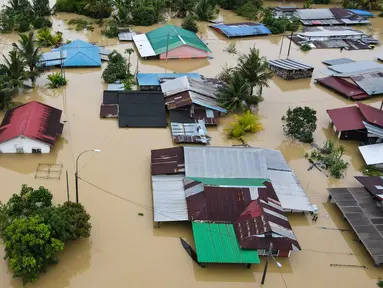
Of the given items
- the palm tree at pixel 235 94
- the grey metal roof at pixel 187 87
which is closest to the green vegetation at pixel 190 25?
the grey metal roof at pixel 187 87

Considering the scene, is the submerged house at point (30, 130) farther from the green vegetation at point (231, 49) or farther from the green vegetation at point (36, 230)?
the green vegetation at point (231, 49)

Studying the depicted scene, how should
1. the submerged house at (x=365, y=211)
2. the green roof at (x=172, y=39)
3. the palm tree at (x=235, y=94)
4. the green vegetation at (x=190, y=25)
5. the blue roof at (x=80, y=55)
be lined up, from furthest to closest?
the green vegetation at (x=190, y=25)
the green roof at (x=172, y=39)
the blue roof at (x=80, y=55)
the palm tree at (x=235, y=94)
the submerged house at (x=365, y=211)

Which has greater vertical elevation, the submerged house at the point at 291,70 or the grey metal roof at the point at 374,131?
the grey metal roof at the point at 374,131

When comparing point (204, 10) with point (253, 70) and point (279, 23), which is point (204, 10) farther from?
point (253, 70)

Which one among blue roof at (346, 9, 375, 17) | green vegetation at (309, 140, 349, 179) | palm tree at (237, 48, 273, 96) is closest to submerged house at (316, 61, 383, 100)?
palm tree at (237, 48, 273, 96)

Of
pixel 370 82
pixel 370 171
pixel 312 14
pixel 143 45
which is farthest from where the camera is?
pixel 312 14

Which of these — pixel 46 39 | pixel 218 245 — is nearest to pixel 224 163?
pixel 218 245
